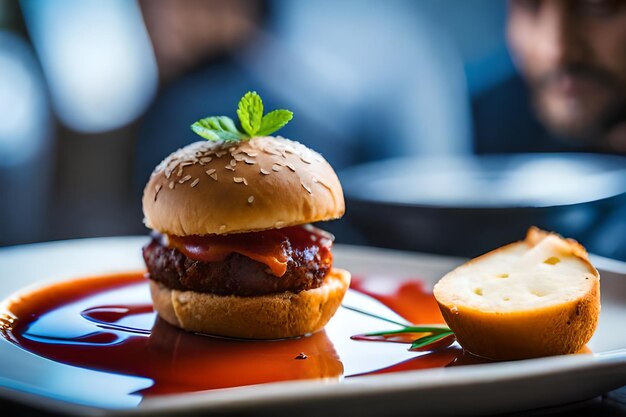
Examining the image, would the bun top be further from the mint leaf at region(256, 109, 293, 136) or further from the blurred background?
the blurred background

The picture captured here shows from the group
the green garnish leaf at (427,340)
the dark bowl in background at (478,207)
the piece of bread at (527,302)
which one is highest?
the dark bowl in background at (478,207)

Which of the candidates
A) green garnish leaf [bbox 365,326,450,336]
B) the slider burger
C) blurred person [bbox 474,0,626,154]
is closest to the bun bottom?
the slider burger

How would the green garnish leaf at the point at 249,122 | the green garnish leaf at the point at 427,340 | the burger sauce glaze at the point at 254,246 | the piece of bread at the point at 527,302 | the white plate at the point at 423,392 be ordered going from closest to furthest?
the white plate at the point at 423,392, the piece of bread at the point at 527,302, the green garnish leaf at the point at 427,340, the burger sauce glaze at the point at 254,246, the green garnish leaf at the point at 249,122

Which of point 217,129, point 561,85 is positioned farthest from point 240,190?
point 561,85

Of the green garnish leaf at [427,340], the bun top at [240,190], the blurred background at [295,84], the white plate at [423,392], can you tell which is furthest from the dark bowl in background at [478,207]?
the blurred background at [295,84]

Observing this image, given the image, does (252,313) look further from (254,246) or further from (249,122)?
(249,122)

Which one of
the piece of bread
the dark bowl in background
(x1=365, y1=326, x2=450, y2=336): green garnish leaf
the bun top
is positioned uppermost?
the bun top

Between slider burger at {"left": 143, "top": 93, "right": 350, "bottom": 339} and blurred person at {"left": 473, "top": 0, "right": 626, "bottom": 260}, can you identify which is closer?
slider burger at {"left": 143, "top": 93, "right": 350, "bottom": 339}

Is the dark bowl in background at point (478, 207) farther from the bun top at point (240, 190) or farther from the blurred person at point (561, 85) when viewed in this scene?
the blurred person at point (561, 85)
